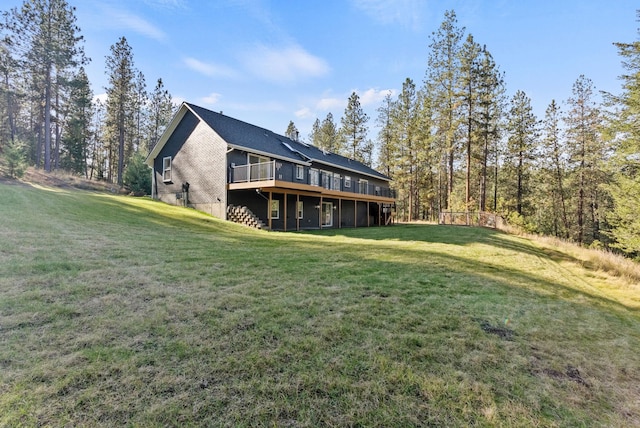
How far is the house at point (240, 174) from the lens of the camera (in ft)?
47.2

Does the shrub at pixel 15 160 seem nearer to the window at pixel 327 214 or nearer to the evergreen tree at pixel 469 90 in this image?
the window at pixel 327 214

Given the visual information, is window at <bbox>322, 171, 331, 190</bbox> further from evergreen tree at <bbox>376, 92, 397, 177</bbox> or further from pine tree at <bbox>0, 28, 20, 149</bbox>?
pine tree at <bbox>0, 28, 20, 149</bbox>

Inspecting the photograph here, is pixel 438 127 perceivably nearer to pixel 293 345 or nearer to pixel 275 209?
pixel 275 209

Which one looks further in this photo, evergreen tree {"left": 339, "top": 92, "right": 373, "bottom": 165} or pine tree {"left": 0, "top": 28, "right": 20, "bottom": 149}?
evergreen tree {"left": 339, "top": 92, "right": 373, "bottom": 165}

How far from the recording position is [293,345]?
2.74 m

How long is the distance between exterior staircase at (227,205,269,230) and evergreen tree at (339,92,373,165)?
74.0 ft

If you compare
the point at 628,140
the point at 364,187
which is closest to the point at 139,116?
the point at 364,187

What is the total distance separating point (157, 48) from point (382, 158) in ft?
84.6

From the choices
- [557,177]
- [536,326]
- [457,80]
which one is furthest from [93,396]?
[557,177]

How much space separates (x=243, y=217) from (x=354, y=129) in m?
23.8

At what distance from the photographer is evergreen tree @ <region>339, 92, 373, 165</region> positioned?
33.7 metres

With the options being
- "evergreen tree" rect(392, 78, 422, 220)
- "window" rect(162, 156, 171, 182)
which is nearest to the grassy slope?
"window" rect(162, 156, 171, 182)

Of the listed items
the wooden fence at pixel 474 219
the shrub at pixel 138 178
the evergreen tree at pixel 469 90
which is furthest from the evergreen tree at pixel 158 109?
the wooden fence at pixel 474 219

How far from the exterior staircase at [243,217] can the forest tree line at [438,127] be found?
9857 millimetres
